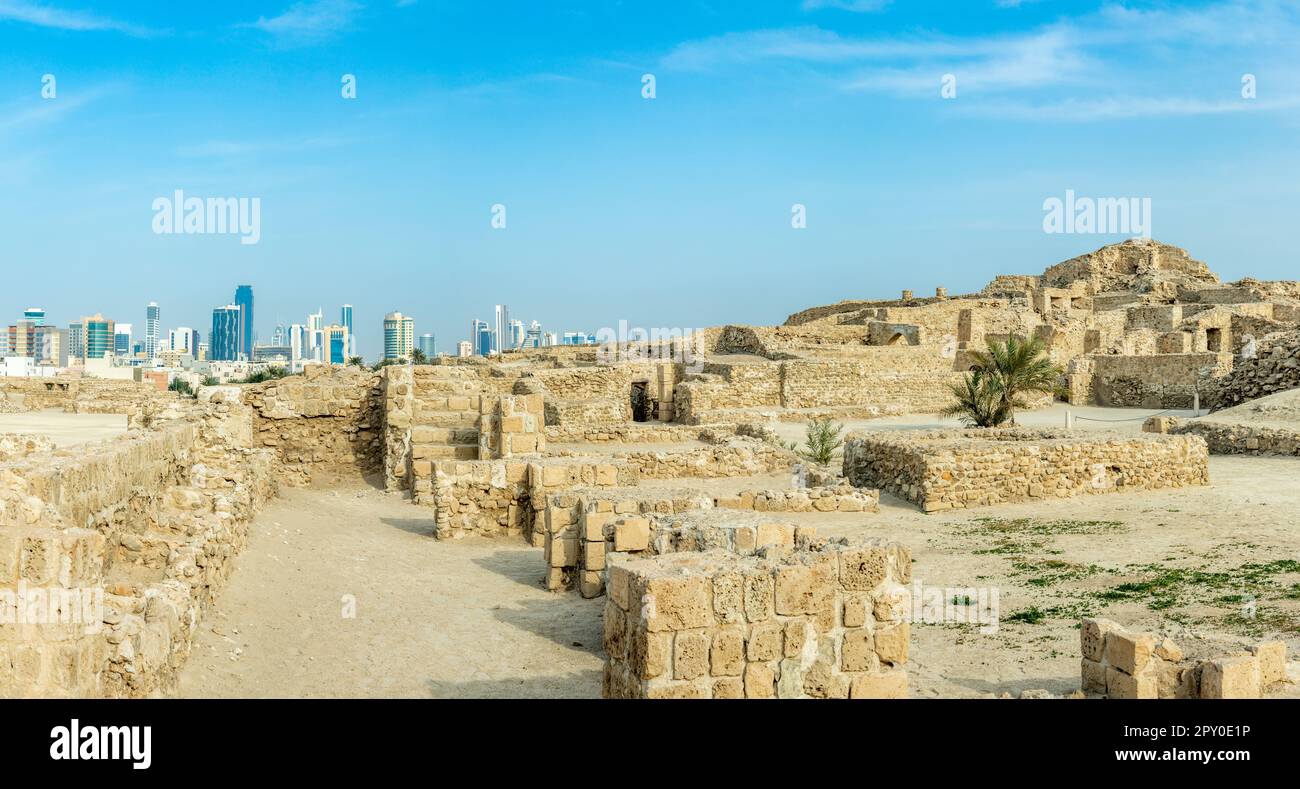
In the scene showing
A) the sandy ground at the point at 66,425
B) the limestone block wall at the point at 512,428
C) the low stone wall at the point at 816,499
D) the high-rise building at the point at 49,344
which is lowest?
the low stone wall at the point at 816,499

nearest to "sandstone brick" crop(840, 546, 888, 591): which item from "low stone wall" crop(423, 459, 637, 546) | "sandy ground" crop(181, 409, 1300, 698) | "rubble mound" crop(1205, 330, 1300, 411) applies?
"sandy ground" crop(181, 409, 1300, 698)

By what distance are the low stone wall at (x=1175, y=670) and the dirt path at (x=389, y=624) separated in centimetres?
304

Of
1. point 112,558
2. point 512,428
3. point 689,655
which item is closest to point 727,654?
point 689,655

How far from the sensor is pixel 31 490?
542cm

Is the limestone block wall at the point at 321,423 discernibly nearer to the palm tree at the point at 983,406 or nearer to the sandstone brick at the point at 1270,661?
the palm tree at the point at 983,406

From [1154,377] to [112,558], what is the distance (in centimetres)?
2827

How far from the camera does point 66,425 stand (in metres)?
19.9

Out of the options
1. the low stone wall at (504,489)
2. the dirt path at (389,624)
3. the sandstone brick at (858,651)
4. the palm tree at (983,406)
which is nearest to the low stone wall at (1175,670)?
the sandstone brick at (858,651)

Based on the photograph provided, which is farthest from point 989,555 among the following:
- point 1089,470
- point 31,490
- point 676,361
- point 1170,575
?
point 676,361

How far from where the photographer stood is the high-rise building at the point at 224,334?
169000 mm

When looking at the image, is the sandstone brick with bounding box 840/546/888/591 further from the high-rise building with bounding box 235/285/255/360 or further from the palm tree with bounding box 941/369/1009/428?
the high-rise building with bounding box 235/285/255/360

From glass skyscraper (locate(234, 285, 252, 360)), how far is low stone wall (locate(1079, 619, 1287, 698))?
181170mm

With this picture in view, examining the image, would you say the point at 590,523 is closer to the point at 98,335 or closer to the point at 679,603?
the point at 679,603
